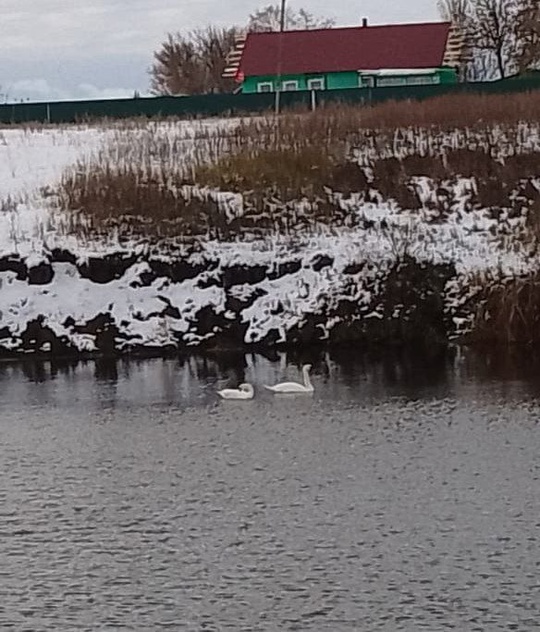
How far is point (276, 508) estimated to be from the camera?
1408 centimetres

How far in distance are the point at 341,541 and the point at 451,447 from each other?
13.6ft

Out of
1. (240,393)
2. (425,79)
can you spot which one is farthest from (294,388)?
(425,79)

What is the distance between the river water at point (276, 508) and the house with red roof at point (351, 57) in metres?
41.8

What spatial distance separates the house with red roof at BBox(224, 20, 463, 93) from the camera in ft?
205

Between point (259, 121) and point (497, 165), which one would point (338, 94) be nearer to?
point (259, 121)

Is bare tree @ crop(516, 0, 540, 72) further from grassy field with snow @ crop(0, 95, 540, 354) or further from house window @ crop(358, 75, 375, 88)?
grassy field with snow @ crop(0, 95, 540, 354)

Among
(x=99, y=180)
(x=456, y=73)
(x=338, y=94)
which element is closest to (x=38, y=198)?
(x=99, y=180)

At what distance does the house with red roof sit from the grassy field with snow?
95.6 feet

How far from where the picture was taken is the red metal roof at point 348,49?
62750mm

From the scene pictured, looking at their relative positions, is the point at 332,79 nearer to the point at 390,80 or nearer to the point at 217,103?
the point at 390,80

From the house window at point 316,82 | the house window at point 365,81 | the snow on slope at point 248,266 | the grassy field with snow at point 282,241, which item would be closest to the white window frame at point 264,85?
the house window at point 316,82

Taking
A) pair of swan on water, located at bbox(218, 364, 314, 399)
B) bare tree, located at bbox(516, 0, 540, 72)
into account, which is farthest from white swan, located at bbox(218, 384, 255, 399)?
bare tree, located at bbox(516, 0, 540, 72)

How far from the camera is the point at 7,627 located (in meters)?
10.8

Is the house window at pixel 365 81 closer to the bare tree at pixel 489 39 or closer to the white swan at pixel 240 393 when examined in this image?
the bare tree at pixel 489 39
